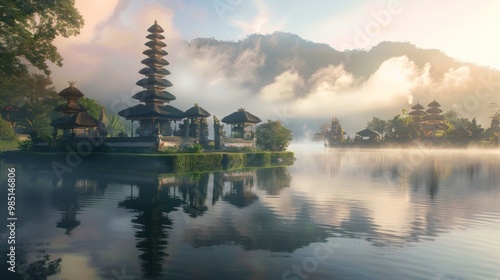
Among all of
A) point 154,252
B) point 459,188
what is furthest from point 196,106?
point 154,252

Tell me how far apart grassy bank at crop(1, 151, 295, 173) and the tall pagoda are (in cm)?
1360

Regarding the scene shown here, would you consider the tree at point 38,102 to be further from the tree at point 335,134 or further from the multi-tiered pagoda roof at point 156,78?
the tree at point 335,134

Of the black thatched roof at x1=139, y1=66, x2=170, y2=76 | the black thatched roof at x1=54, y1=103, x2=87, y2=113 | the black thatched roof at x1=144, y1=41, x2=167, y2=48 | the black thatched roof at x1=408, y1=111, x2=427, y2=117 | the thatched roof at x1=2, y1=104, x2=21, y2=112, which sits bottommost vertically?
the black thatched roof at x1=54, y1=103, x2=87, y2=113

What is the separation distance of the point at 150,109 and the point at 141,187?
29.3 metres

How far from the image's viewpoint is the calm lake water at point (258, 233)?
8.90 metres

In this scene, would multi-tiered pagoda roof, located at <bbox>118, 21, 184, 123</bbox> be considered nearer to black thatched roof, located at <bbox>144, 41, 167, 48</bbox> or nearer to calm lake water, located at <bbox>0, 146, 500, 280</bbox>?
black thatched roof, located at <bbox>144, 41, 167, 48</bbox>

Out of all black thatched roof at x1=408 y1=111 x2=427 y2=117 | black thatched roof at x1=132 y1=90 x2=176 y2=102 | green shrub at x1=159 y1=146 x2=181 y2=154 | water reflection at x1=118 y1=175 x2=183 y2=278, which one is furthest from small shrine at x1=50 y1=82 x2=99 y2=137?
black thatched roof at x1=408 y1=111 x2=427 y2=117

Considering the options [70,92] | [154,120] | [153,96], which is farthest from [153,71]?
[70,92]

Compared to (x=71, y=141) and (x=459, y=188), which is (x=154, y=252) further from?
(x=71, y=141)

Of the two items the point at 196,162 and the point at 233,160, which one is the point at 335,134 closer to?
the point at 233,160

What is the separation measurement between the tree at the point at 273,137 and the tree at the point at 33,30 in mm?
35287

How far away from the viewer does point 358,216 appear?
15484 mm

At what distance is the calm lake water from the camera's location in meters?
8.90

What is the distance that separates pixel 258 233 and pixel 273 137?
156 feet
